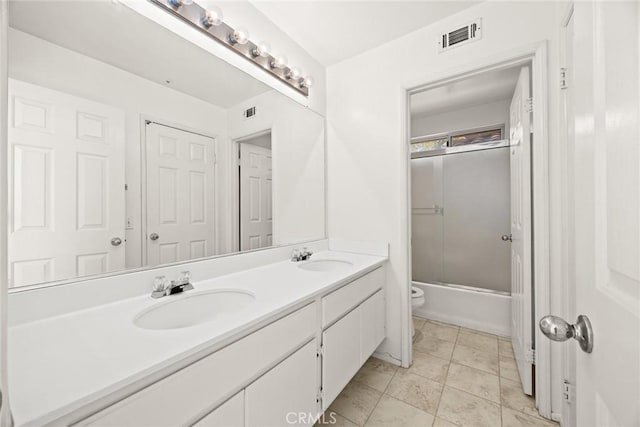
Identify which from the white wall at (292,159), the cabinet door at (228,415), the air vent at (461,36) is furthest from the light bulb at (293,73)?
the cabinet door at (228,415)

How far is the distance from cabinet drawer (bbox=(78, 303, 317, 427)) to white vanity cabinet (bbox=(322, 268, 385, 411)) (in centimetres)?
28

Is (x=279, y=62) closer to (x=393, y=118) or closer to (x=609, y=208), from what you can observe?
(x=393, y=118)

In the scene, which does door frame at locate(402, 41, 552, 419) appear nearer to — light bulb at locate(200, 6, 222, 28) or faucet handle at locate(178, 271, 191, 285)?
light bulb at locate(200, 6, 222, 28)

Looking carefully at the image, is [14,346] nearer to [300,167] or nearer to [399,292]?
[300,167]

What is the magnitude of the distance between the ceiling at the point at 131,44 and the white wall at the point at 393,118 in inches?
36.1

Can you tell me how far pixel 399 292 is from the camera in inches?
72.9

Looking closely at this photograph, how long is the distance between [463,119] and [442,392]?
276 cm

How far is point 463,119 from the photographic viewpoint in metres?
2.98

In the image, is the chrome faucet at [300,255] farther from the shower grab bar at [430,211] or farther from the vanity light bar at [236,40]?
the shower grab bar at [430,211]

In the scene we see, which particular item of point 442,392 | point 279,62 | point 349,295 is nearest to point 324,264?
point 349,295

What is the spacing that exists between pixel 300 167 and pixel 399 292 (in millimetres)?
1191

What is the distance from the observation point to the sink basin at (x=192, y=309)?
97cm

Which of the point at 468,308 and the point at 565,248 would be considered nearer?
the point at 565,248

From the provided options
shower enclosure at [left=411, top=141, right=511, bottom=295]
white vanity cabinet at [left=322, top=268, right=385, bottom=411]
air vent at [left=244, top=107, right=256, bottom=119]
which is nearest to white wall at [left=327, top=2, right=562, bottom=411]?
white vanity cabinet at [left=322, top=268, right=385, bottom=411]
